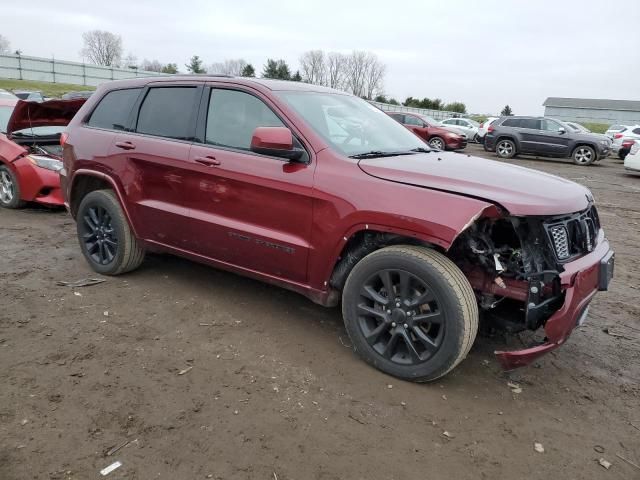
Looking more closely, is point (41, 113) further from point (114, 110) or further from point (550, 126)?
point (550, 126)

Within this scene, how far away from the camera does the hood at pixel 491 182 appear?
107 inches

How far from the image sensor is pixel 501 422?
107 inches

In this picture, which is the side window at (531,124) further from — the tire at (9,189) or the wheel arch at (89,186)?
the wheel arch at (89,186)

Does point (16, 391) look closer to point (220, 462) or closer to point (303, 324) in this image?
point (220, 462)

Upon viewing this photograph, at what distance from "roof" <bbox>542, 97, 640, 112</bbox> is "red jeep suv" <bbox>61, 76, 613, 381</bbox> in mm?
78079

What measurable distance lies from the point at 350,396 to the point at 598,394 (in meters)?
1.54

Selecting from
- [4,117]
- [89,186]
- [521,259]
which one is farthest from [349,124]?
[4,117]

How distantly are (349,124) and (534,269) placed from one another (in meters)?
1.71

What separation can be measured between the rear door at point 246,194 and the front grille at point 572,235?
4.77 feet

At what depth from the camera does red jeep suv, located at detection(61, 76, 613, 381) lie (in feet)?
9.12

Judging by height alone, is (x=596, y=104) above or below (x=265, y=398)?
above

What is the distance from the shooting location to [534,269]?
110 inches

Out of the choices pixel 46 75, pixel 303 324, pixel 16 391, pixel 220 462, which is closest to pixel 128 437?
pixel 220 462

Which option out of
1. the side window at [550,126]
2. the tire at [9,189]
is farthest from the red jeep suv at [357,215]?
the side window at [550,126]
